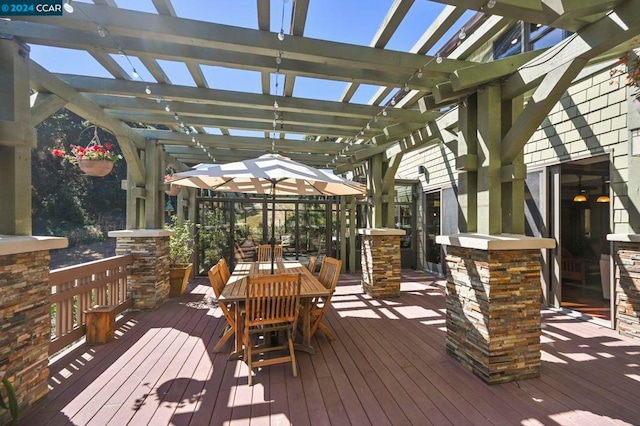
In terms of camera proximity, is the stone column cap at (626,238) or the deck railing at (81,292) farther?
the stone column cap at (626,238)

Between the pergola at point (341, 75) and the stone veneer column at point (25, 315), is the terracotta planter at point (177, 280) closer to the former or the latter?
the pergola at point (341, 75)

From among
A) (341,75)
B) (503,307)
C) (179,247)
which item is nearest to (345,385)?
(503,307)

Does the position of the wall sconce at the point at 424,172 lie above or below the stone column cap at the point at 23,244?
above

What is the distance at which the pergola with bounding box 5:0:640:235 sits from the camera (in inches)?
95.3

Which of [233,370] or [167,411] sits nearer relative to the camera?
[167,411]

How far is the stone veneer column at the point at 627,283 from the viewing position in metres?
3.62

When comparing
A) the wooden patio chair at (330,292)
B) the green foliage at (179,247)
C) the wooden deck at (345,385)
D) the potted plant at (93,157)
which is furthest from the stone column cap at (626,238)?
the green foliage at (179,247)

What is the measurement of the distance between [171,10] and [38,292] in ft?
8.91

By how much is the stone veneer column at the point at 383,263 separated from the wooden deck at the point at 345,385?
1.70 metres

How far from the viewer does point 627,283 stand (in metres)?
3.72

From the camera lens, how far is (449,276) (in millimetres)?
3232

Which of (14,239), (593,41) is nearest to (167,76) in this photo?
(14,239)

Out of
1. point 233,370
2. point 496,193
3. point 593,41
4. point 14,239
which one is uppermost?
point 593,41

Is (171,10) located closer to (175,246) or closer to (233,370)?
(233,370)
